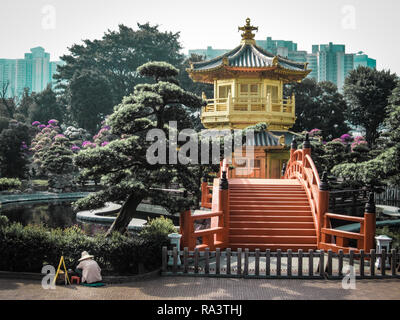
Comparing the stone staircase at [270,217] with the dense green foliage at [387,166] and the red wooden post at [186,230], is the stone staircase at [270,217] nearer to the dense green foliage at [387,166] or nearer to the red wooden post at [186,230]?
the red wooden post at [186,230]

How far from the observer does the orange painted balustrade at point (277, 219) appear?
40.3 feet

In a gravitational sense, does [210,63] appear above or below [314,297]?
above

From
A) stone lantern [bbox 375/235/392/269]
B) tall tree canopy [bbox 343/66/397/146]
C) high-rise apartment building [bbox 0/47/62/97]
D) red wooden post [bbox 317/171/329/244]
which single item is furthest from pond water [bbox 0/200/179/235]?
high-rise apartment building [bbox 0/47/62/97]

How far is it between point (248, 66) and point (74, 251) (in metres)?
15.4

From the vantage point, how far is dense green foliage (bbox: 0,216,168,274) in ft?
35.9

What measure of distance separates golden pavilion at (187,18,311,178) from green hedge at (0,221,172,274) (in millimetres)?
12396

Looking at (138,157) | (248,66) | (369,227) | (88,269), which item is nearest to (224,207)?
(138,157)

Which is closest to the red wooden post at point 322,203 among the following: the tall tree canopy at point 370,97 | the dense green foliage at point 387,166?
the dense green foliage at point 387,166

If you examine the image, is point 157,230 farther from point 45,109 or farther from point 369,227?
point 45,109

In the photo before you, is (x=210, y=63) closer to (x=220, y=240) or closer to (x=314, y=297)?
(x=220, y=240)

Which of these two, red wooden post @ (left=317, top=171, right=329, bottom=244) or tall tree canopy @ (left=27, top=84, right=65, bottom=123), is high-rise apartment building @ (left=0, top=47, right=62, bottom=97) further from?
red wooden post @ (left=317, top=171, right=329, bottom=244)

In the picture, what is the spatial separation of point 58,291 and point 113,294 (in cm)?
128
